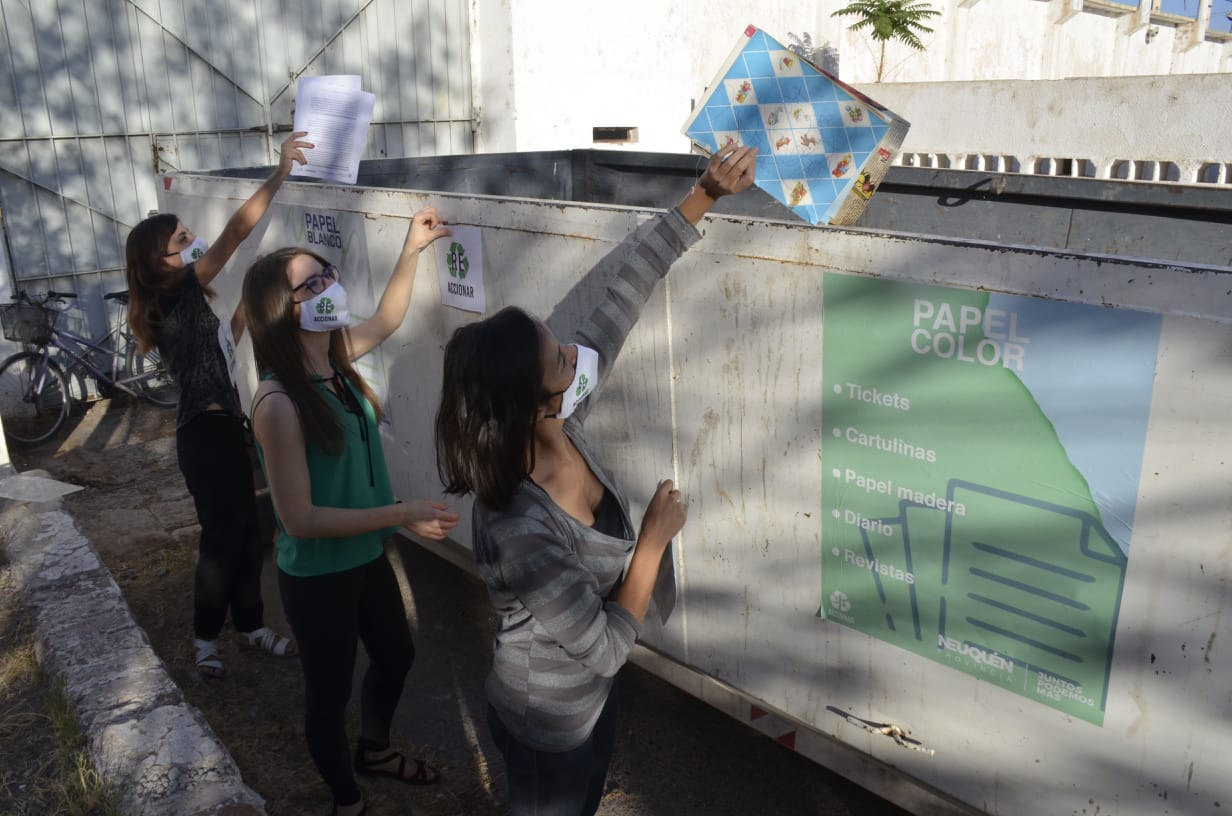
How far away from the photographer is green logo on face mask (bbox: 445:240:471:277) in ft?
10.6

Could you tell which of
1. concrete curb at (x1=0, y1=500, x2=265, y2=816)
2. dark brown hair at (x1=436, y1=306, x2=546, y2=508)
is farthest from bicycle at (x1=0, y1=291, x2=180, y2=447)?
dark brown hair at (x1=436, y1=306, x2=546, y2=508)

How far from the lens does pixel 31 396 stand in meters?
7.12

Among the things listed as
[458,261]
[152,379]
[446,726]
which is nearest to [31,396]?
[152,379]

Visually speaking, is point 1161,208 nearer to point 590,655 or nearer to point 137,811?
point 590,655

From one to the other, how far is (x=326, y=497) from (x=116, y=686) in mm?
1180

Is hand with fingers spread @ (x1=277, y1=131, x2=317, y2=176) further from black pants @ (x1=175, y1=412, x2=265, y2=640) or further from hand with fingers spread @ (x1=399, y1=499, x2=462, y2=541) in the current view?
hand with fingers spread @ (x1=399, y1=499, x2=462, y2=541)

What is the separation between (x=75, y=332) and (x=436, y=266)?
587 centimetres

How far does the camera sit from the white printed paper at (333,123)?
3.63 metres

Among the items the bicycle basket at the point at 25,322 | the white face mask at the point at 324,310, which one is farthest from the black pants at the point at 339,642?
the bicycle basket at the point at 25,322

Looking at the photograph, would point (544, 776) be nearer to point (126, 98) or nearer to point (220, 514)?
point (220, 514)

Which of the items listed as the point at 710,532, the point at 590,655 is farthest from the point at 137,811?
the point at 710,532

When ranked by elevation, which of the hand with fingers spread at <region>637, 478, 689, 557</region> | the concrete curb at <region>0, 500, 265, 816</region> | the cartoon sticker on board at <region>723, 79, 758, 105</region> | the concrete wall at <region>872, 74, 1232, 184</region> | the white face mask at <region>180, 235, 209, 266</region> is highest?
the concrete wall at <region>872, 74, 1232, 184</region>

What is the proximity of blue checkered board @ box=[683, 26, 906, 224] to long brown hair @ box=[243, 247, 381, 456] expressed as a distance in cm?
115

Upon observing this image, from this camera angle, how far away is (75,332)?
311 inches
